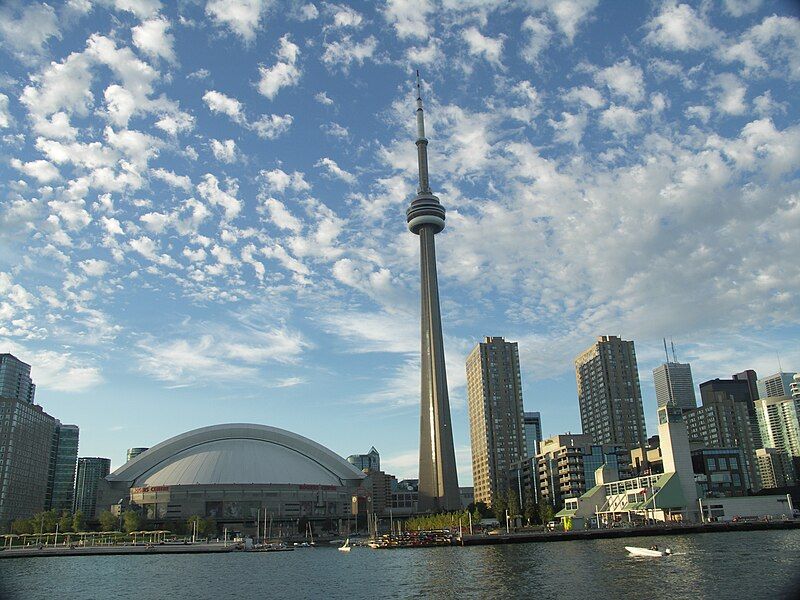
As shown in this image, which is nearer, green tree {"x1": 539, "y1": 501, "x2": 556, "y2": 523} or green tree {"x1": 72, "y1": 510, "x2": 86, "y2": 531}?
green tree {"x1": 539, "y1": 501, "x2": 556, "y2": 523}

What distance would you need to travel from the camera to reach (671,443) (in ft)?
434

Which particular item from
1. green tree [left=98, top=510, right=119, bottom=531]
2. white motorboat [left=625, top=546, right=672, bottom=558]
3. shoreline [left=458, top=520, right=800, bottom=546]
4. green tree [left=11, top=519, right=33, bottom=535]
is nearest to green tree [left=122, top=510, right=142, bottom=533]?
green tree [left=98, top=510, right=119, bottom=531]

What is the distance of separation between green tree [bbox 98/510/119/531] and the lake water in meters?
71.3

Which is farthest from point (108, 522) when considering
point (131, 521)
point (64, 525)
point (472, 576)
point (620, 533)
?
point (472, 576)

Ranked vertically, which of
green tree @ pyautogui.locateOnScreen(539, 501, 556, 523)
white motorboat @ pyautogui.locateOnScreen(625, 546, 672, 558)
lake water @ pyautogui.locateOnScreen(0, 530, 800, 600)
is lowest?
lake water @ pyautogui.locateOnScreen(0, 530, 800, 600)

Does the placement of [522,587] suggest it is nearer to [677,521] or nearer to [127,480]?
[677,521]

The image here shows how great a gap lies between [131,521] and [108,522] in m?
8.82

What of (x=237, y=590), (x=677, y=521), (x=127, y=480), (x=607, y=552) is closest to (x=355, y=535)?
(x=127, y=480)

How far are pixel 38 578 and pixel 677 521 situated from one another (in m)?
101

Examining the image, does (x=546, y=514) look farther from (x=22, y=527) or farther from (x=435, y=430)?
(x=22, y=527)

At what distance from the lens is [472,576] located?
68125 mm

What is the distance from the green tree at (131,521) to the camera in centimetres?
16562

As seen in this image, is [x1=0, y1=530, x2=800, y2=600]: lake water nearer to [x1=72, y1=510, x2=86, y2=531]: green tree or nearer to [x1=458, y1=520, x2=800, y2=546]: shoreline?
[x1=458, y1=520, x2=800, y2=546]: shoreline

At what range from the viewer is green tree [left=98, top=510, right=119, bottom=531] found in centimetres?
17025
